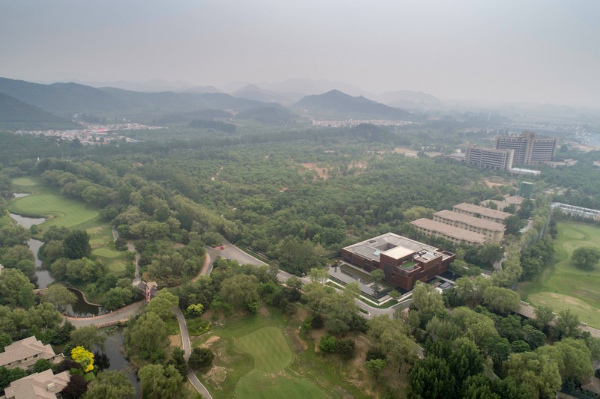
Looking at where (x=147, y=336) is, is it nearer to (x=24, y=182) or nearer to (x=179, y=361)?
(x=179, y=361)

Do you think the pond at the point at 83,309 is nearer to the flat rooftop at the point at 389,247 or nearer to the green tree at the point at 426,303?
the flat rooftop at the point at 389,247

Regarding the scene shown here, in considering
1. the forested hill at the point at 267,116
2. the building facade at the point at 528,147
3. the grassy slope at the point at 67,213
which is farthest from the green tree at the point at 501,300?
the forested hill at the point at 267,116

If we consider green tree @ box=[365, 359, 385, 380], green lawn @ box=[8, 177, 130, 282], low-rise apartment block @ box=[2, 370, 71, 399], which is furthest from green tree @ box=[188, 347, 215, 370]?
green lawn @ box=[8, 177, 130, 282]

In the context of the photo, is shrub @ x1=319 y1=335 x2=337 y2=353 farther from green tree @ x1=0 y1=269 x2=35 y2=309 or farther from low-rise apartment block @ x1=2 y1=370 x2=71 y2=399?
green tree @ x1=0 y1=269 x2=35 y2=309

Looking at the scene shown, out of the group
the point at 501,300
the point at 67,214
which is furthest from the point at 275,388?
the point at 67,214

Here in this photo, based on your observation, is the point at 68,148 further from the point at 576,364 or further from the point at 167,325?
the point at 576,364

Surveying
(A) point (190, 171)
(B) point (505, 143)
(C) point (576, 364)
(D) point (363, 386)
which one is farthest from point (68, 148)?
(B) point (505, 143)
